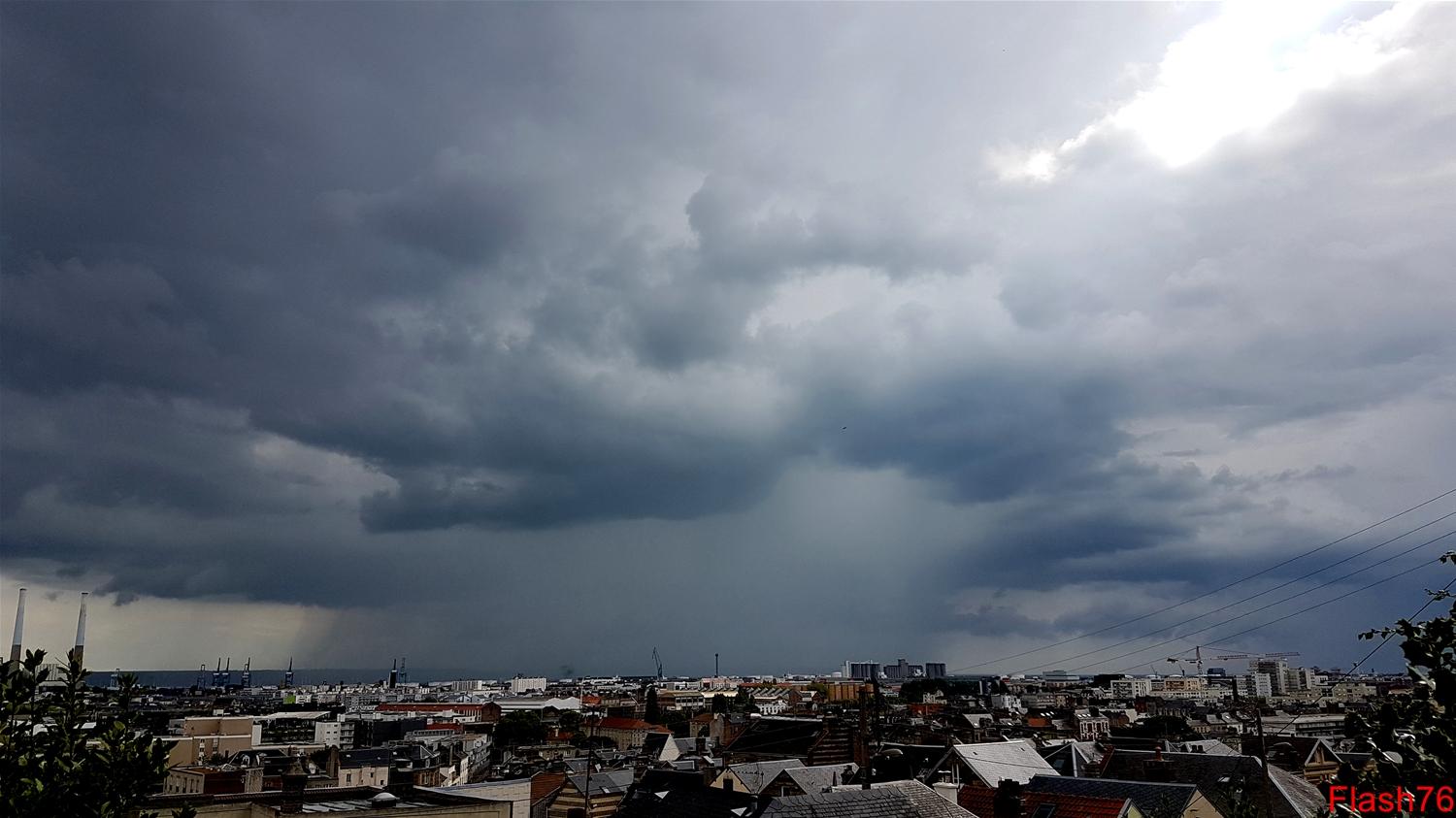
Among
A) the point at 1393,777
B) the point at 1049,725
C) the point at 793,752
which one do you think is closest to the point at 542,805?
the point at 793,752

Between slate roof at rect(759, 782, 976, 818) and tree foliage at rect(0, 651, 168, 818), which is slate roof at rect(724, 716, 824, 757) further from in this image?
tree foliage at rect(0, 651, 168, 818)

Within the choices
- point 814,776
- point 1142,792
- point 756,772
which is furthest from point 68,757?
point 756,772

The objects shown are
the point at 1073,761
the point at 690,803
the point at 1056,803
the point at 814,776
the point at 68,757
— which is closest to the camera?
the point at 68,757

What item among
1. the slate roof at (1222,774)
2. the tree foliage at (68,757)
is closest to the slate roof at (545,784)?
the slate roof at (1222,774)

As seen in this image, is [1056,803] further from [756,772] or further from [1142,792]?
[756,772]

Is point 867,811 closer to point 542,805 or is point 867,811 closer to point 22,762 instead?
point 22,762

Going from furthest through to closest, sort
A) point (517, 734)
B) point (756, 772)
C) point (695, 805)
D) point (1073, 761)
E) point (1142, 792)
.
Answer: point (517, 734)
point (1073, 761)
point (756, 772)
point (1142, 792)
point (695, 805)
